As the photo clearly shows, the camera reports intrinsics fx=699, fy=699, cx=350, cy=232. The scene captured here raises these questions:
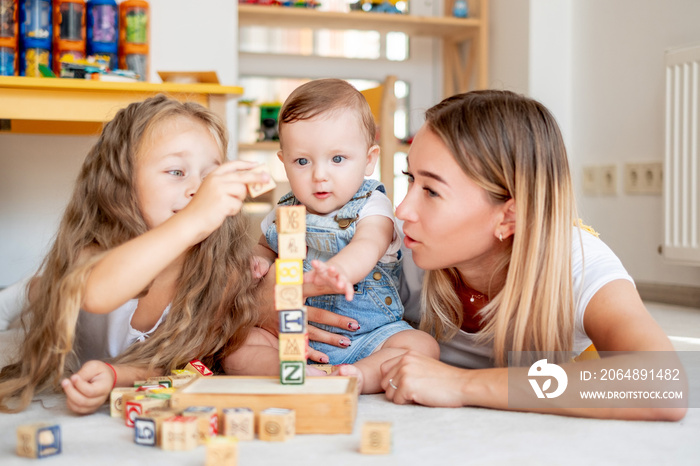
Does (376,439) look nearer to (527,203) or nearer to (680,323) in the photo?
(527,203)

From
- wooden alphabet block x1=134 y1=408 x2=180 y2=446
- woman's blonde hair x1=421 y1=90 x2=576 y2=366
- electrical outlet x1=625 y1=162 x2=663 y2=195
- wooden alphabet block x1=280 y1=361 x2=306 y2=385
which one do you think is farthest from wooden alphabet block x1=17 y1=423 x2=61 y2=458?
electrical outlet x1=625 y1=162 x2=663 y2=195

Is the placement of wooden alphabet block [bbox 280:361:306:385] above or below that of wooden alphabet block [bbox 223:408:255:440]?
above

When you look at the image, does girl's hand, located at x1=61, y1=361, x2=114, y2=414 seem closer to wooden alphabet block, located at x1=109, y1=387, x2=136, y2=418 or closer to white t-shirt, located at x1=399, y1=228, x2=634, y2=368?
wooden alphabet block, located at x1=109, y1=387, x2=136, y2=418

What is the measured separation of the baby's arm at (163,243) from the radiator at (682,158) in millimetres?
2159

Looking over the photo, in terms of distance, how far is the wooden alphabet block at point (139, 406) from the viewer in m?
0.98

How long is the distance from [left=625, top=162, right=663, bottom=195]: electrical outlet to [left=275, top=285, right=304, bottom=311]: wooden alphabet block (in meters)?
2.39

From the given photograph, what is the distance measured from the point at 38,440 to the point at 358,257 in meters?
0.59

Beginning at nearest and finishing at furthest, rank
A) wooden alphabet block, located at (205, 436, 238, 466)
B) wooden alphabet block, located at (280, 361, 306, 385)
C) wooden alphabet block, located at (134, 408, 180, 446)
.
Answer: wooden alphabet block, located at (205, 436, 238, 466)
wooden alphabet block, located at (134, 408, 180, 446)
wooden alphabet block, located at (280, 361, 306, 385)

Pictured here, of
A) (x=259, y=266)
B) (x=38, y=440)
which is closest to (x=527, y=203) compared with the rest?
(x=259, y=266)

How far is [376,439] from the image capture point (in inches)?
33.9

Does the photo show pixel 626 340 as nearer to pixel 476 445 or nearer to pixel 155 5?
pixel 476 445

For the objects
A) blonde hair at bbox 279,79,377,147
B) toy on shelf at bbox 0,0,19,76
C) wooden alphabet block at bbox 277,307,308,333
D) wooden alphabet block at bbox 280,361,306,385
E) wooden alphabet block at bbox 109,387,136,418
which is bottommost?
wooden alphabet block at bbox 109,387,136,418

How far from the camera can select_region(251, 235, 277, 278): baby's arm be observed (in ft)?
4.66

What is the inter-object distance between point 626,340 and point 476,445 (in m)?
0.28
